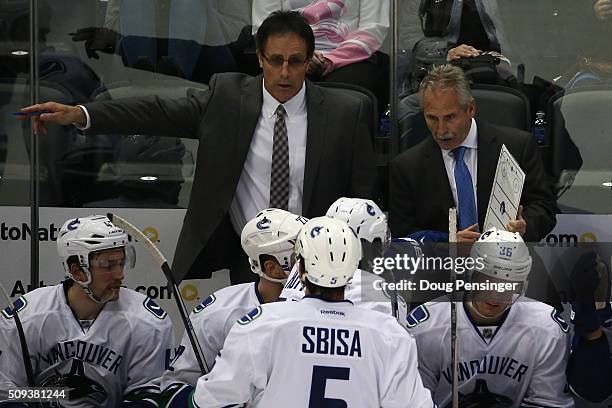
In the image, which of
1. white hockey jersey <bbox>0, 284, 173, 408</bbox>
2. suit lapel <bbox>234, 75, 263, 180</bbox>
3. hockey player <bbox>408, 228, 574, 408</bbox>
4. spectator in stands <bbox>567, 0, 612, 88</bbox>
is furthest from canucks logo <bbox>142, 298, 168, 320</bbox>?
spectator in stands <bbox>567, 0, 612, 88</bbox>

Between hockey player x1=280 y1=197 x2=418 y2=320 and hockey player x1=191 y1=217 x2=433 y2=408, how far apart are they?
304 millimetres

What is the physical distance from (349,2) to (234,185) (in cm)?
105

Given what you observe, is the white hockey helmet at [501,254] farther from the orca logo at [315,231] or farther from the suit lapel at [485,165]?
the orca logo at [315,231]

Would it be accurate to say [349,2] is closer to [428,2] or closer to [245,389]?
[428,2]

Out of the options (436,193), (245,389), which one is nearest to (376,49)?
(436,193)

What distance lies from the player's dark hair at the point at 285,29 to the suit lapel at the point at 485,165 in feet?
2.43

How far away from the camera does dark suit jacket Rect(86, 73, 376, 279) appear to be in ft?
17.6

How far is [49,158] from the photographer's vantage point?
5.93 metres

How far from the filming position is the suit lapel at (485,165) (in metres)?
5.35

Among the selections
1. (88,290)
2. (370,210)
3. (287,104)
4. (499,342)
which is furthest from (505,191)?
(88,290)

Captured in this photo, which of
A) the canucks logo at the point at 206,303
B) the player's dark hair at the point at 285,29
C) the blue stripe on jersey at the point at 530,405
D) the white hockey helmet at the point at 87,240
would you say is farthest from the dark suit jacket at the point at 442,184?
the white hockey helmet at the point at 87,240

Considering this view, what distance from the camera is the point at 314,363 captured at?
4016 millimetres

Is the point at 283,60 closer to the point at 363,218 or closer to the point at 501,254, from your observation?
the point at 363,218

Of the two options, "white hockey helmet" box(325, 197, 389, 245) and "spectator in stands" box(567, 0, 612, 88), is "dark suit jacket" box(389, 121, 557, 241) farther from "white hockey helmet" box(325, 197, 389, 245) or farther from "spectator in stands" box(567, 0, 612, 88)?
"spectator in stands" box(567, 0, 612, 88)
